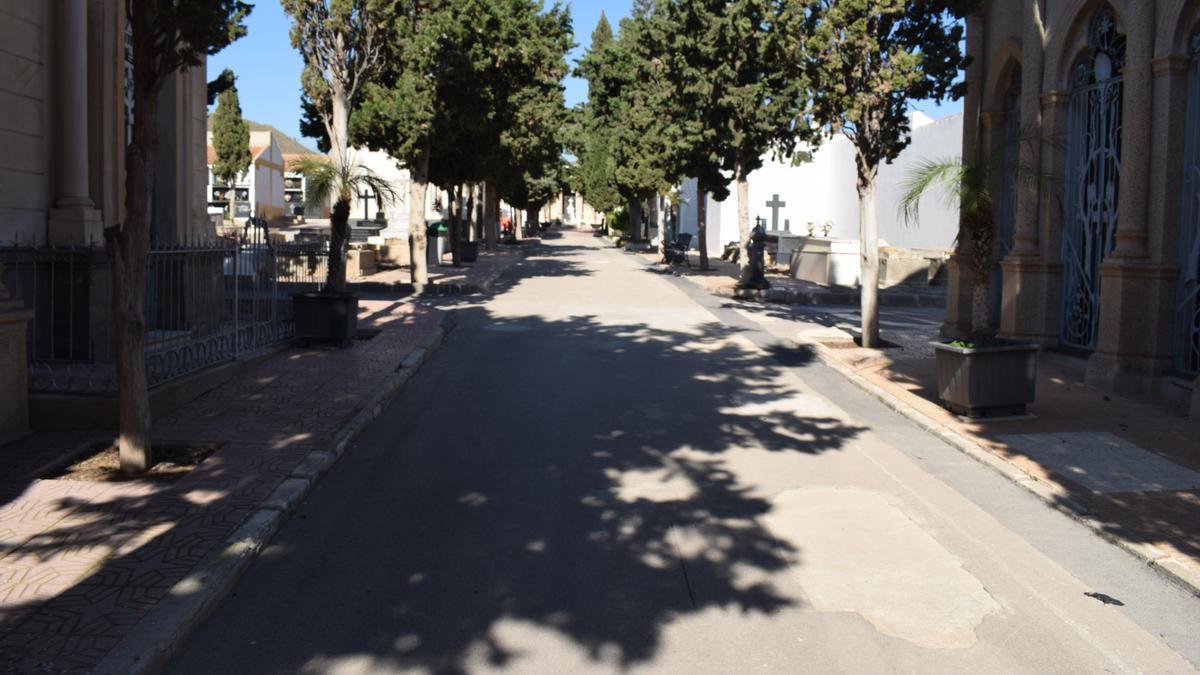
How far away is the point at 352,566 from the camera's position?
589 centimetres

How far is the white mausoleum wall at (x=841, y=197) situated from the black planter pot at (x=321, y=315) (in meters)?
21.5

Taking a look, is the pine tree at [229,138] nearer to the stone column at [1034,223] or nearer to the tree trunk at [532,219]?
the tree trunk at [532,219]

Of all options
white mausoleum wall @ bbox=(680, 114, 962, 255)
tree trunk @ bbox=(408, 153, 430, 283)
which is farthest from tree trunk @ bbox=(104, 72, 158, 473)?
white mausoleum wall @ bbox=(680, 114, 962, 255)

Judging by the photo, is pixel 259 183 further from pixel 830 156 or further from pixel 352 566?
pixel 352 566

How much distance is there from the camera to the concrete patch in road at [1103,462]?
7.82m

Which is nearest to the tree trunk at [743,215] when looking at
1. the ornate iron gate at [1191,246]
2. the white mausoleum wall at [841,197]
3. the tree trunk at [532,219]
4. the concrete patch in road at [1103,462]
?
the white mausoleum wall at [841,197]

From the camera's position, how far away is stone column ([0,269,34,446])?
816 centimetres

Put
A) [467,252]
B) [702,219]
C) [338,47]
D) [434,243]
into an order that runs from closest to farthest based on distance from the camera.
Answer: [338,47] → [702,219] → [434,243] → [467,252]

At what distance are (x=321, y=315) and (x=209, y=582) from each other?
924 centimetres

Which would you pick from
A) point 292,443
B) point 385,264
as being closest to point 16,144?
point 292,443

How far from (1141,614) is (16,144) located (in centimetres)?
1043

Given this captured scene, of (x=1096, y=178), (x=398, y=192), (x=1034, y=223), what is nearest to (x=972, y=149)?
(x=1034, y=223)

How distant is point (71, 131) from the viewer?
1084 cm

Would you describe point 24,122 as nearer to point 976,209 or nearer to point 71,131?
point 71,131
